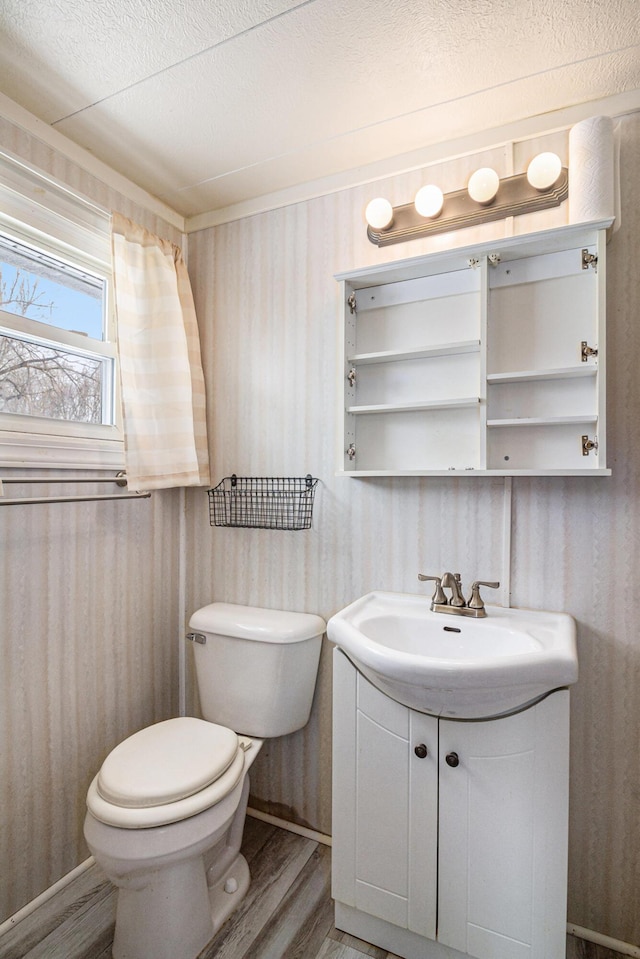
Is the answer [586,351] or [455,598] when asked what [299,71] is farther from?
[455,598]

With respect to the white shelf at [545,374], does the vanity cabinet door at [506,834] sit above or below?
below

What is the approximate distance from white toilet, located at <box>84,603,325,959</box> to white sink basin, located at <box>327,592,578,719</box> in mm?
331

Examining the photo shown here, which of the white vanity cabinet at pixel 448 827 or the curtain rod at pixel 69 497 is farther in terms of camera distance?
the curtain rod at pixel 69 497

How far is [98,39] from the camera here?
116 cm

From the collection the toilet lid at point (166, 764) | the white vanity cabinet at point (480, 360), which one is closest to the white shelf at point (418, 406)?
the white vanity cabinet at point (480, 360)

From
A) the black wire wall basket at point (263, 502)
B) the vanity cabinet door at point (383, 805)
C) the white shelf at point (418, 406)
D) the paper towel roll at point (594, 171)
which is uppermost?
the paper towel roll at point (594, 171)

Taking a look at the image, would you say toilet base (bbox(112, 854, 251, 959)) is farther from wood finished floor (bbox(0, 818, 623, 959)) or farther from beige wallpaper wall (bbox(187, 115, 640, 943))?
beige wallpaper wall (bbox(187, 115, 640, 943))

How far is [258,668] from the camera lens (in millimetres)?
1579

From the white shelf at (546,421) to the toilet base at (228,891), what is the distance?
1.57m

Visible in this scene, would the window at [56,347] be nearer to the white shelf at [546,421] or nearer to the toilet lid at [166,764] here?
the toilet lid at [166,764]

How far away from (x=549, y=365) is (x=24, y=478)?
152 centimetres

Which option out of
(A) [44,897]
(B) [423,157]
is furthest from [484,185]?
(A) [44,897]

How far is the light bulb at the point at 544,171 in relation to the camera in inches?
51.8

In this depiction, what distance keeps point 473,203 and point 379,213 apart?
284 millimetres
